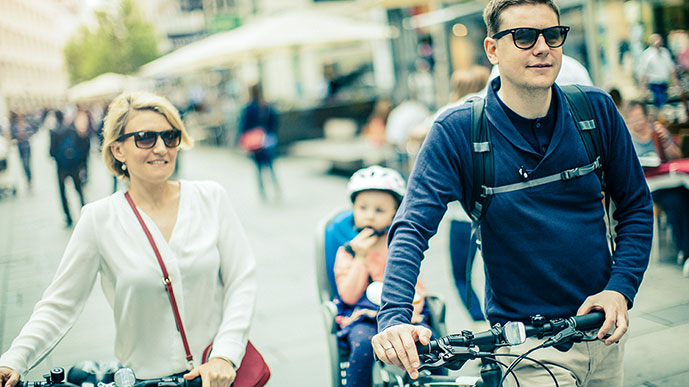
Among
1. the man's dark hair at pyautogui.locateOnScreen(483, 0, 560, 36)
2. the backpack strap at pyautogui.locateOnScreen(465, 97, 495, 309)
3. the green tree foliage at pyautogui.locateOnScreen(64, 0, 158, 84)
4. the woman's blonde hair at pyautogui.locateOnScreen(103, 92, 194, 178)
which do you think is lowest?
the backpack strap at pyautogui.locateOnScreen(465, 97, 495, 309)

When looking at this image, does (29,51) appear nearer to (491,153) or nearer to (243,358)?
(243,358)

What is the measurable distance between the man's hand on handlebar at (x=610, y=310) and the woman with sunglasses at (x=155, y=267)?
1.23 meters

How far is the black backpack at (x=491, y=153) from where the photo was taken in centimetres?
197

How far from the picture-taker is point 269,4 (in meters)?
28.0

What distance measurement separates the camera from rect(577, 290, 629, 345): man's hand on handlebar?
1845 mm

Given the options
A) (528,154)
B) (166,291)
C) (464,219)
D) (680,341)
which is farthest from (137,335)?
(464,219)

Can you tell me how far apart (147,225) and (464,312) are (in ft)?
10.8

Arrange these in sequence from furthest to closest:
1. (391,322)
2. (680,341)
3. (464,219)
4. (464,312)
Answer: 1. (464,312)
2. (464,219)
3. (680,341)
4. (391,322)

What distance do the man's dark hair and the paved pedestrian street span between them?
4.68ft

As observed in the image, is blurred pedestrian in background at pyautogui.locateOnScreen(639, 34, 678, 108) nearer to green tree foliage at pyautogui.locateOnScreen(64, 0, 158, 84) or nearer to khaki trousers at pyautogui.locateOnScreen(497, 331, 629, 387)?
khaki trousers at pyautogui.locateOnScreen(497, 331, 629, 387)

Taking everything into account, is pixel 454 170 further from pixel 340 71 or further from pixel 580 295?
pixel 340 71

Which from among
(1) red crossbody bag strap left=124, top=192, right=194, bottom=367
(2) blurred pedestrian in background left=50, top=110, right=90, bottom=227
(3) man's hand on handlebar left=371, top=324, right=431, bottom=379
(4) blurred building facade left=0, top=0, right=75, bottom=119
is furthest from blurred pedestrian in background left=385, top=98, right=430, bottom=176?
(3) man's hand on handlebar left=371, top=324, right=431, bottom=379

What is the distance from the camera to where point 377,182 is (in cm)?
325

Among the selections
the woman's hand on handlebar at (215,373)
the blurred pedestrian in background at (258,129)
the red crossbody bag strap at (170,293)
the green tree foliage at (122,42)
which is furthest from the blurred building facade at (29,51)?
the green tree foliage at (122,42)
